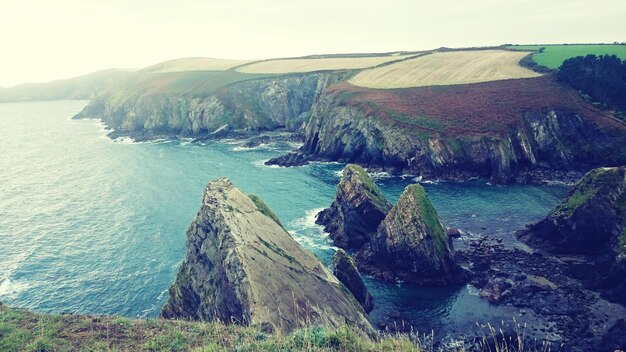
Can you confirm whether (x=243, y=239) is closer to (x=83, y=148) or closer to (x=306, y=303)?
(x=306, y=303)

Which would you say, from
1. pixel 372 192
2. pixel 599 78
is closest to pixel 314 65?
pixel 599 78

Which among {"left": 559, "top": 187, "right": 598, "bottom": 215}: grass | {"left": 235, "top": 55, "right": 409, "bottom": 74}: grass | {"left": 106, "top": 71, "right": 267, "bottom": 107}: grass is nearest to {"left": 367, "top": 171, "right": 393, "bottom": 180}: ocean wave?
{"left": 559, "top": 187, "right": 598, "bottom": 215}: grass

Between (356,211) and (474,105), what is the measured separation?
2290 inches

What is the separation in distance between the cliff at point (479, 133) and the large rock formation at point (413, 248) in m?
38.4

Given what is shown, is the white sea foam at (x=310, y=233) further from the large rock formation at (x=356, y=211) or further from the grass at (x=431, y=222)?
the grass at (x=431, y=222)

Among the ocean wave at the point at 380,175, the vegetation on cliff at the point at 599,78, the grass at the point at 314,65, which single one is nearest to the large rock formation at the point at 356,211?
the ocean wave at the point at 380,175

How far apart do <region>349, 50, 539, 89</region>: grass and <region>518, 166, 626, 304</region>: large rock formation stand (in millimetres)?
68135

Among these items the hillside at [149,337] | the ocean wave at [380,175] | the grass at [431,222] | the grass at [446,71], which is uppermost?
the grass at [446,71]

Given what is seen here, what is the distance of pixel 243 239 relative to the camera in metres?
32.9

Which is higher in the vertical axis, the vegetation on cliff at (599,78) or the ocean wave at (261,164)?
the vegetation on cliff at (599,78)

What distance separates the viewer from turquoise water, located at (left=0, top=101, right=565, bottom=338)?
44.3 m

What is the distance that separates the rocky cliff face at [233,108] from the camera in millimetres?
147500

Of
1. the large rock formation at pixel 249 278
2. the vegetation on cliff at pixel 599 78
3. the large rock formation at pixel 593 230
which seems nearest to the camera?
the large rock formation at pixel 249 278

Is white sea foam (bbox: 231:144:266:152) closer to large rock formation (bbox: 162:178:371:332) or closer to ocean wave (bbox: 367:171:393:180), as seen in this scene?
ocean wave (bbox: 367:171:393:180)
